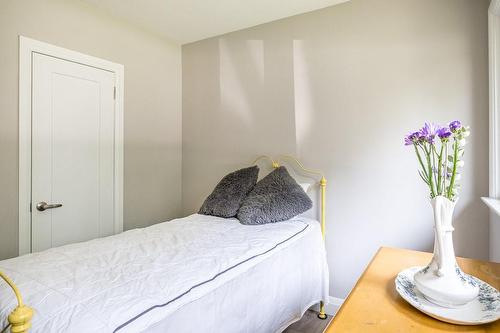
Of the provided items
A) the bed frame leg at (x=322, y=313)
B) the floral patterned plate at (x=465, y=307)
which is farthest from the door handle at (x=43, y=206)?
the floral patterned plate at (x=465, y=307)

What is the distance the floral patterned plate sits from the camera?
0.86 metres

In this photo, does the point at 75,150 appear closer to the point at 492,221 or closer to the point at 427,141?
the point at 427,141

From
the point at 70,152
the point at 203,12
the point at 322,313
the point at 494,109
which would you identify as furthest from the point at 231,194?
the point at 494,109

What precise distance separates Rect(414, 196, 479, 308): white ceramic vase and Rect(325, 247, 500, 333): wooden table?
75 mm

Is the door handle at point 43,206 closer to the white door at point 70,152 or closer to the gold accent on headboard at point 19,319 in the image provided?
the white door at point 70,152

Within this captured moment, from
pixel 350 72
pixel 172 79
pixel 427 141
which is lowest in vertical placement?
pixel 427 141

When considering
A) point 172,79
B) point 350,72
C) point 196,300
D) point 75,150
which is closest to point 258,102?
point 350,72

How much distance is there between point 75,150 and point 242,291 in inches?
72.0

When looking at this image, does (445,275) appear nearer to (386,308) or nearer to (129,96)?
(386,308)

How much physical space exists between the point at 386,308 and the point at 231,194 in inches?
64.5

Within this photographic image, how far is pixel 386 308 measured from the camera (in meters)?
0.95

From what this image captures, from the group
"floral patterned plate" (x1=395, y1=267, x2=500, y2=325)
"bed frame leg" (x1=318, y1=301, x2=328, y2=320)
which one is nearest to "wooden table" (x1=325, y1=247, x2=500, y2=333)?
"floral patterned plate" (x1=395, y1=267, x2=500, y2=325)

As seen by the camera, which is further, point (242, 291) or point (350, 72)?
point (350, 72)

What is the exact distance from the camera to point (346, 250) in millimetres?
2420
